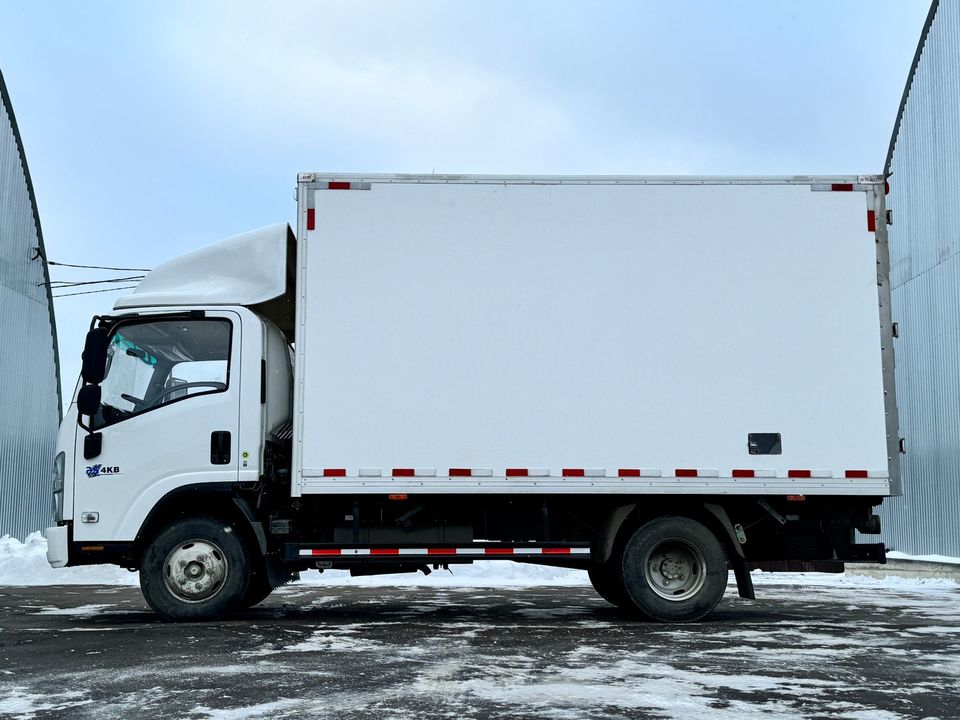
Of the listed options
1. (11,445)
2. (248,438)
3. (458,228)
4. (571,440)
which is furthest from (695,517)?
(11,445)

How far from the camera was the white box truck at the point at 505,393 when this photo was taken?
8789 millimetres

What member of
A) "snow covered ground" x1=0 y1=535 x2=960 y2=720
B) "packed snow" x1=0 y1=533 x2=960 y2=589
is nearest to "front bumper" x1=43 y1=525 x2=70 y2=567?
Answer: "snow covered ground" x1=0 y1=535 x2=960 y2=720

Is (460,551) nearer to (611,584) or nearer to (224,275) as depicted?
(611,584)

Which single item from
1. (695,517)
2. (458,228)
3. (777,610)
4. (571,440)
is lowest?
(777,610)

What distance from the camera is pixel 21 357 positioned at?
22312 millimetres

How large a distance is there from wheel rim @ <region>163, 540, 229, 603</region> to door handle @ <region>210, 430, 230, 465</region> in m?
0.73

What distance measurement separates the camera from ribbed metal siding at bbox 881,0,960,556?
662 inches

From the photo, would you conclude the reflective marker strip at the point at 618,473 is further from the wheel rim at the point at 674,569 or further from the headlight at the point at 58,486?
the headlight at the point at 58,486

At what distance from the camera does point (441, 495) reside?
30.0ft

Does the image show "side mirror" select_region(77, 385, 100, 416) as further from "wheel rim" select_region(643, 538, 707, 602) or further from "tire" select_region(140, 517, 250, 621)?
"wheel rim" select_region(643, 538, 707, 602)

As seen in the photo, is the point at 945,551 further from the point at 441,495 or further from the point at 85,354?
the point at 85,354

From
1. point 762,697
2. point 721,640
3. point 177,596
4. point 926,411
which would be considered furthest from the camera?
point 926,411

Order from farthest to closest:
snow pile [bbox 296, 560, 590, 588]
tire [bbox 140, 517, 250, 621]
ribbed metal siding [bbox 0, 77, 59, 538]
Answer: ribbed metal siding [bbox 0, 77, 59, 538] < snow pile [bbox 296, 560, 590, 588] < tire [bbox 140, 517, 250, 621]

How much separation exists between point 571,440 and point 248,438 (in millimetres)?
2912
